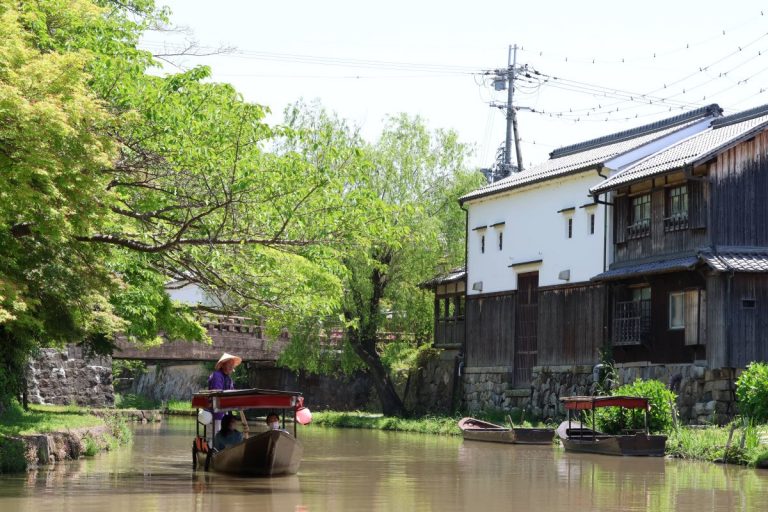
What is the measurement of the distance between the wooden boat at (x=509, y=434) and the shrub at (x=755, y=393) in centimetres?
788

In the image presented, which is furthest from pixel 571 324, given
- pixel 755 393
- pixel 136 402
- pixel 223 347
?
pixel 136 402

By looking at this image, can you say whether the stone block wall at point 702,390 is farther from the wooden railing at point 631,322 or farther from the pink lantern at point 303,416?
the pink lantern at point 303,416

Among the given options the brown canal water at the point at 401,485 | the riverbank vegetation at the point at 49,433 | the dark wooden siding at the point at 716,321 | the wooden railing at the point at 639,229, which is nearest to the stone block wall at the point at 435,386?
the wooden railing at the point at 639,229

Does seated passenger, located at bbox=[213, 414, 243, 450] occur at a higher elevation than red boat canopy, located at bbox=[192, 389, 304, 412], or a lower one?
lower

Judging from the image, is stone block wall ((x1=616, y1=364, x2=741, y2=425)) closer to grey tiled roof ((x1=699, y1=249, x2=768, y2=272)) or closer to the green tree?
grey tiled roof ((x1=699, y1=249, x2=768, y2=272))

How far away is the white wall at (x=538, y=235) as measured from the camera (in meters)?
41.3

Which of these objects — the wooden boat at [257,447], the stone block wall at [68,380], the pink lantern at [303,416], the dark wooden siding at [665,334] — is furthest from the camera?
the stone block wall at [68,380]

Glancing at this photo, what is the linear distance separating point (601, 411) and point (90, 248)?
54.4 feet

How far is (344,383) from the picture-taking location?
195 feet

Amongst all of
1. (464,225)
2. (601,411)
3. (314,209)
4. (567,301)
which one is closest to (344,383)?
(464,225)

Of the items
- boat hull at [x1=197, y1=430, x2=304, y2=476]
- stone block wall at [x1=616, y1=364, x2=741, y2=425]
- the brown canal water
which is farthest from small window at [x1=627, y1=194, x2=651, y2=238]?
boat hull at [x1=197, y1=430, x2=304, y2=476]

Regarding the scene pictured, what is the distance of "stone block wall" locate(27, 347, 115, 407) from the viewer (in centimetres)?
4819

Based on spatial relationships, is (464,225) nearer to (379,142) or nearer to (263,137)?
(379,142)

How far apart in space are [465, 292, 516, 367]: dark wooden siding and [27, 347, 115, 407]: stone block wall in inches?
589
